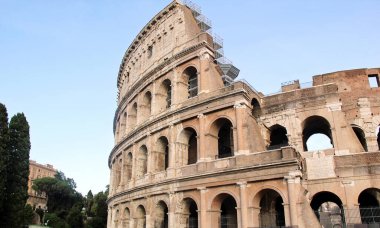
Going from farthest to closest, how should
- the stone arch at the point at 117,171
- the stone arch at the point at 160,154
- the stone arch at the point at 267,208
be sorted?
1. the stone arch at the point at 117,171
2. the stone arch at the point at 160,154
3. the stone arch at the point at 267,208

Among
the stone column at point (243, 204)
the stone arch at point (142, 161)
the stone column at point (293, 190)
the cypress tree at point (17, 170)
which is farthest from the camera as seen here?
the stone arch at point (142, 161)

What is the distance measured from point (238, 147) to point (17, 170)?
1431cm

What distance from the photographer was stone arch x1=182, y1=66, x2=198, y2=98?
70.7 feet

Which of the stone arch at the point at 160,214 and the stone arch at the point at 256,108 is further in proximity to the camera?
the stone arch at the point at 160,214

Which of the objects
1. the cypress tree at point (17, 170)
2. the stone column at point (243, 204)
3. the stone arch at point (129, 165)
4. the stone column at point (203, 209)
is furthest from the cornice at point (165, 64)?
the stone column at point (243, 204)

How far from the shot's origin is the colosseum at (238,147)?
52.0 ft

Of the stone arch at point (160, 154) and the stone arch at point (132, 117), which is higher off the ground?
the stone arch at point (132, 117)

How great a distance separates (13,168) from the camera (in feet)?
70.4

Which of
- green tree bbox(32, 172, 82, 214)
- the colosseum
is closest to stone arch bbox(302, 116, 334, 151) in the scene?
the colosseum

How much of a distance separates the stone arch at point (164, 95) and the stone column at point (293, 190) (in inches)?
418

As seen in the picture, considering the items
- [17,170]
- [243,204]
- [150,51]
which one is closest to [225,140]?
[243,204]

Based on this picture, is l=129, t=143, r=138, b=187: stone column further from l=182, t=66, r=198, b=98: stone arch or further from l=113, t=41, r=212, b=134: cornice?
l=182, t=66, r=198, b=98: stone arch

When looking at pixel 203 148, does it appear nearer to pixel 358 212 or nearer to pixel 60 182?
pixel 358 212

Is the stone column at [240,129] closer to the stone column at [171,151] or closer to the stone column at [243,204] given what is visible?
the stone column at [243,204]
